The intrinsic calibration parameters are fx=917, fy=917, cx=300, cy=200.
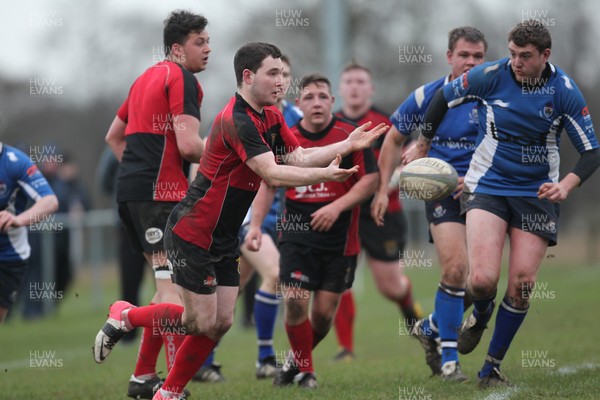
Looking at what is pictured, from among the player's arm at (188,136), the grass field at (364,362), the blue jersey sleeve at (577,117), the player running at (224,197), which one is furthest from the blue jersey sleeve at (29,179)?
the blue jersey sleeve at (577,117)

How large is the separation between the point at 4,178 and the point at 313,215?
98.3 inches

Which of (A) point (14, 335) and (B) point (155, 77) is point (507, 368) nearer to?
(B) point (155, 77)

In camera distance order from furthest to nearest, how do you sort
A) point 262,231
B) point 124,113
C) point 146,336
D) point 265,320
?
point 262,231 → point 265,320 → point 124,113 → point 146,336

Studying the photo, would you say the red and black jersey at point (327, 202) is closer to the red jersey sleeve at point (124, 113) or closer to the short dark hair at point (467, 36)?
the short dark hair at point (467, 36)

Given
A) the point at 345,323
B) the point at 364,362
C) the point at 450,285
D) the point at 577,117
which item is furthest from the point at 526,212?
the point at 345,323

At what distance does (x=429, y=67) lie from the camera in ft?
112

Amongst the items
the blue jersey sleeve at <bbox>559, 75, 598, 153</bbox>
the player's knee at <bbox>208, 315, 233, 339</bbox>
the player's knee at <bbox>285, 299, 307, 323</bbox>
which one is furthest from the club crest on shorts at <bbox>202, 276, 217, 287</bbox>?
the blue jersey sleeve at <bbox>559, 75, 598, 153</bbox>

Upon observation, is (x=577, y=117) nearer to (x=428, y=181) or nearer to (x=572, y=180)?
(x=572, y=180)

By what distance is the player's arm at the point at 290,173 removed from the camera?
509 cm

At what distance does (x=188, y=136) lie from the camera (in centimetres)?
649

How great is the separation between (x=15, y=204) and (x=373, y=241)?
13.5 feet

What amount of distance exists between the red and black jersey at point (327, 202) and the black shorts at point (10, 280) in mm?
2162

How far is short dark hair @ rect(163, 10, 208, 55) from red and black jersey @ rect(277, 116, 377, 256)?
134 centimetres

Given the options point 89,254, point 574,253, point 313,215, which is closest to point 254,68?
point 313,215
